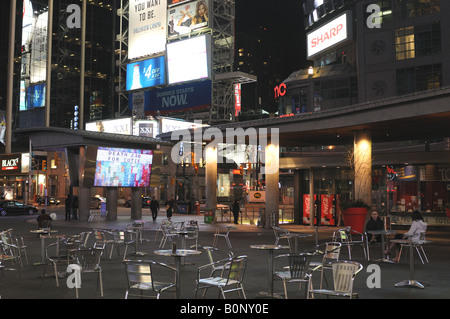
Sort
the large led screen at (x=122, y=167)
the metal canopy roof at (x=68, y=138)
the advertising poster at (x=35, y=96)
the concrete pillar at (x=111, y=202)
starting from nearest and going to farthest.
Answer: the metal canopy roof at (x=68, y=138) < the large led screen at (x=122, y=167) < the concrete pillar at (x=111, y=202) < the advertising poster at (x=35, y=96)

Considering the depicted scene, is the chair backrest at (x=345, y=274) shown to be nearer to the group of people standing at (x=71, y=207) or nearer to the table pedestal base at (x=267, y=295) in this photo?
the table pedestal base at (x=267, y=295)

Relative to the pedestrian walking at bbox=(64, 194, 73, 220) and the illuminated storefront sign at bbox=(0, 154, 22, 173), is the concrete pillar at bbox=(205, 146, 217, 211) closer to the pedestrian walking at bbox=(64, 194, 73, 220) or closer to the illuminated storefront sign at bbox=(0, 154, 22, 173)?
the pedestrian walking at bbox=(64, 194, 73, 220)

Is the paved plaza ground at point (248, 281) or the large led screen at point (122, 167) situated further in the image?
the large led screen at point (122, 167)

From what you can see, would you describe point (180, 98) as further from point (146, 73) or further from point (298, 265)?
point (298, 265)

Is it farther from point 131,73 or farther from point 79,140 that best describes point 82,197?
point 131,73

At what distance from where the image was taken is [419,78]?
51594mm

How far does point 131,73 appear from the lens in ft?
188

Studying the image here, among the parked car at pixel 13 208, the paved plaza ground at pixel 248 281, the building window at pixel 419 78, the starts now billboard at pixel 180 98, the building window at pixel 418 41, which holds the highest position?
the building window at pixel 418 41

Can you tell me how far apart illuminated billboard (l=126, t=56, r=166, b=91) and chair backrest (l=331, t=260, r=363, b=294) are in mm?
46411

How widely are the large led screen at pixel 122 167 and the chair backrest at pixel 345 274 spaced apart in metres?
26.2

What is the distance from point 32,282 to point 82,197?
72.5 ft

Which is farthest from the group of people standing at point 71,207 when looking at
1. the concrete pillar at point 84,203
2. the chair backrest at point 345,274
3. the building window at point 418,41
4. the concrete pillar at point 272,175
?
the building window at point 418,41

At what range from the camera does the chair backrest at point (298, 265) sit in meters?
8.80
